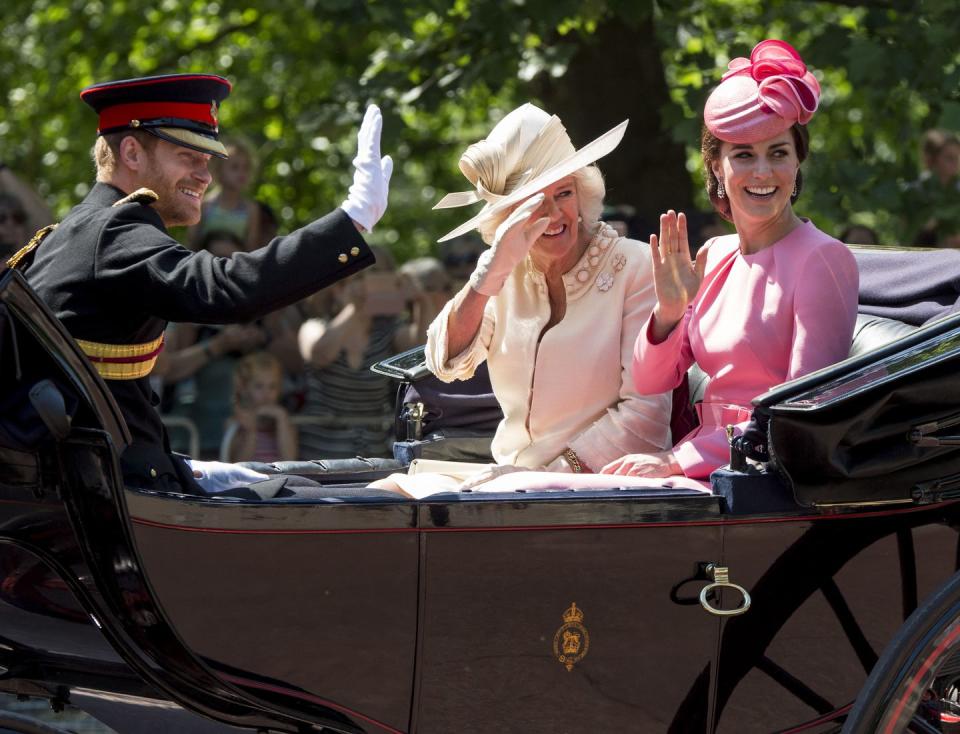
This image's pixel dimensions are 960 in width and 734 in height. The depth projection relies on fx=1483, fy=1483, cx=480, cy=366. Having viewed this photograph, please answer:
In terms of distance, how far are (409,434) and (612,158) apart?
3.18m

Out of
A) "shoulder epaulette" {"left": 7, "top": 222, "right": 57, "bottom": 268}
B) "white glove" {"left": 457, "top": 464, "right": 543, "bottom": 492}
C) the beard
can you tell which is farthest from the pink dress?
"shoulder epaulette" {"left": 7, "top": 222, "right": 57, "bottom": 268}

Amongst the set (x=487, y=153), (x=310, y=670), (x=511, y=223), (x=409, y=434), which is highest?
(x=487, y=153)

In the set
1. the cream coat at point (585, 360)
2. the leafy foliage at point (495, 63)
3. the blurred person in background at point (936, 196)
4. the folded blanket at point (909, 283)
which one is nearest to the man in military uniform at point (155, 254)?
the cream coat at point (585, 360)

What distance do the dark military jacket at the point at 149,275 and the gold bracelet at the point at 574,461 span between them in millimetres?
827

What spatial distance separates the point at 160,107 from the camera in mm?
3309

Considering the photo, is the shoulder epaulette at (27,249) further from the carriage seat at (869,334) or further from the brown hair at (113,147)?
the carriage seat at (869,334)

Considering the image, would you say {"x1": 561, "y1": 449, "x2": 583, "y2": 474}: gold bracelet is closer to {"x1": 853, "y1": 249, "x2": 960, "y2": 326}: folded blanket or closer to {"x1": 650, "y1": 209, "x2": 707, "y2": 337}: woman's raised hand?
{"x1": 650, "y1": 209, "x2": 707, "y2": 337}: woman's raised hand

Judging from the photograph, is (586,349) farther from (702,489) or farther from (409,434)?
(409,434)

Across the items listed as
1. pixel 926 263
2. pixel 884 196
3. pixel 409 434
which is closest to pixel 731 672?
pixel 926 263

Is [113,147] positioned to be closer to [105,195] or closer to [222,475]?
[105,195]

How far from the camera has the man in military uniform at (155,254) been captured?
2.95 meters

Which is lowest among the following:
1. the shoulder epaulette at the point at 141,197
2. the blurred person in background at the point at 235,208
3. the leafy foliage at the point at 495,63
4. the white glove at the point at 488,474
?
the white glove at the point at 488,474

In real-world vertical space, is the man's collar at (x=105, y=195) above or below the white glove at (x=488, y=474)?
above

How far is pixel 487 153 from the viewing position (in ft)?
11.3
